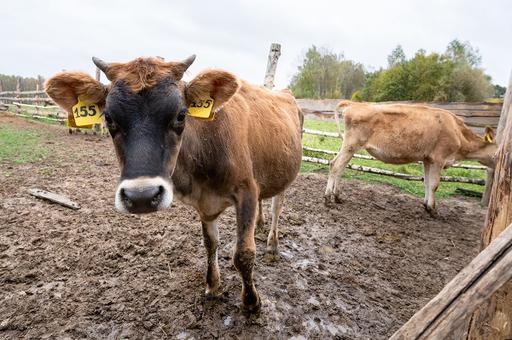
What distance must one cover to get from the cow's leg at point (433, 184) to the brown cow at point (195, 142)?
3822 mm

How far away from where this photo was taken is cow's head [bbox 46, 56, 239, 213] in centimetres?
186

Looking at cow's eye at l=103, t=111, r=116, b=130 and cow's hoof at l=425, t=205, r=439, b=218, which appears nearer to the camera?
cow's eye at l=103, t=111, r=116, b=130

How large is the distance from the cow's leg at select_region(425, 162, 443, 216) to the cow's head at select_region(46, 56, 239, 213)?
5381mm

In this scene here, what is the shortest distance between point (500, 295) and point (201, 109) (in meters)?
2.23

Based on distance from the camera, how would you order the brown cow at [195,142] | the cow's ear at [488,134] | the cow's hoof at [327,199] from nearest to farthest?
the brown cow at [195,142], the cow's hoof at [327,199], the cow's ear at [488,134]

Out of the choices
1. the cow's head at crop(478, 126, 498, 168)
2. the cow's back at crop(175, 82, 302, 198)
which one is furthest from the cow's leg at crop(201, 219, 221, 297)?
the cow's head at crop(478, 126, 498, 168)

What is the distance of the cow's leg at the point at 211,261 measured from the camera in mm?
3170

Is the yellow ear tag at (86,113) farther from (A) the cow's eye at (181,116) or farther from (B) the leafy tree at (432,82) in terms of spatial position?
(B) the leafy tree at (432,82)

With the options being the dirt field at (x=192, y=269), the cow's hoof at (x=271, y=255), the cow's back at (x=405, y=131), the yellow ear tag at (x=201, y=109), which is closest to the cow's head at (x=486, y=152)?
the cow's back at (x=405, y=131)

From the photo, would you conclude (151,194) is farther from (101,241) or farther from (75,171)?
(75,171)

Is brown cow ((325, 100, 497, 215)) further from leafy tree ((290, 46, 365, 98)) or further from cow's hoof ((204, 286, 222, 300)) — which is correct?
leafy tree ((290, 46, 365, 98))

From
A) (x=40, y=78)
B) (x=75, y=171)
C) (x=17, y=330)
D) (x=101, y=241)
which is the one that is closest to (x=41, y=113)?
A: (x=40, y=78)

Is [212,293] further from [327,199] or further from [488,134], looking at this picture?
[488,134]

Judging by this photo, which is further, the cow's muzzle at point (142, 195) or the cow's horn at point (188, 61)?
the cow's horn at point (188, 61)
